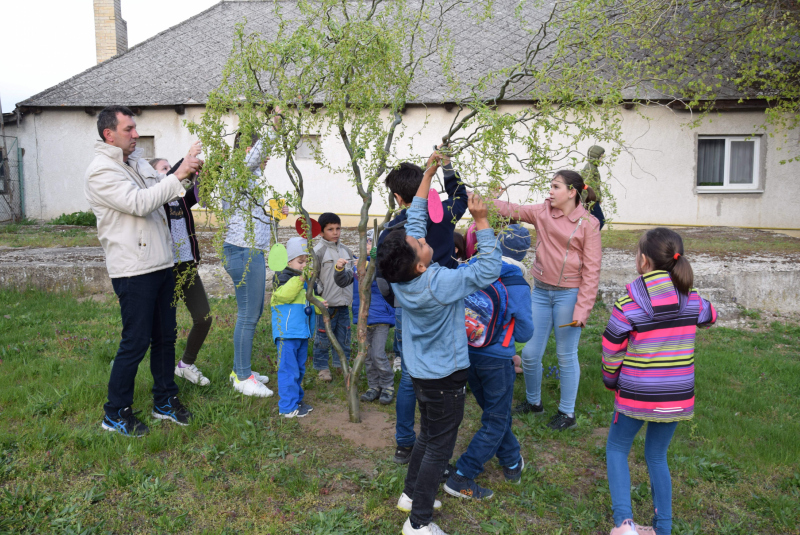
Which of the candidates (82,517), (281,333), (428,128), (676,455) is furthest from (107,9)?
(676,455)

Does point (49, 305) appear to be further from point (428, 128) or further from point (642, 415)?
point (428, 128)

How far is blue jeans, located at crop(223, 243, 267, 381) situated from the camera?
4.24 meters

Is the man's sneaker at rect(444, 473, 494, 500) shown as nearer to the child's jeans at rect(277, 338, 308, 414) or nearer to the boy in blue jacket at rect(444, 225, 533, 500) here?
the boy in blue jacket at rect(444, 225, 533, 500)

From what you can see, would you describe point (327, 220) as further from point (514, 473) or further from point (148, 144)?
point (148, 144)

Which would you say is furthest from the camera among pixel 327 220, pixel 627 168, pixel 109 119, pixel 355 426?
pixel 627 168

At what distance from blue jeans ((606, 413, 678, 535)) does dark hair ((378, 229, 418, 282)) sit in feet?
4.27

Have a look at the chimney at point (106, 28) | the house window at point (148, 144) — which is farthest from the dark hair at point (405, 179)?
the chimney at point (106, 28)

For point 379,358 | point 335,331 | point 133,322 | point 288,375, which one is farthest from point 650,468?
point 133,322

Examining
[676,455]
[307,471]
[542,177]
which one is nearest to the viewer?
[542,177]

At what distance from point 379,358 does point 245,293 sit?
117 centimetres

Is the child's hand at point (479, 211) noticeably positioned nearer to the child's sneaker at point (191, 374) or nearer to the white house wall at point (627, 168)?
the child's sneaker at point (191, 374)

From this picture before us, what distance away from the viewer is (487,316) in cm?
301

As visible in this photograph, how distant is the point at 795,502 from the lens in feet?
10.2

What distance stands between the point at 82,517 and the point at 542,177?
297 centimetres
